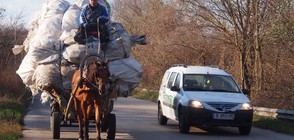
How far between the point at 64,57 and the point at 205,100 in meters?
4.38

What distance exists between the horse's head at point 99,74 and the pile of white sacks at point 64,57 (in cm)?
131

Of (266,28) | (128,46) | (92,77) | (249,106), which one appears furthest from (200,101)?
(266,28)

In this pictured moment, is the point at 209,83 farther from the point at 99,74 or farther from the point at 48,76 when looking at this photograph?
the point at 99,74

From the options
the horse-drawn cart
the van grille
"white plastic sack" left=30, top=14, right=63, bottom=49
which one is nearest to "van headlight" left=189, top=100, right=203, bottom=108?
the van grille

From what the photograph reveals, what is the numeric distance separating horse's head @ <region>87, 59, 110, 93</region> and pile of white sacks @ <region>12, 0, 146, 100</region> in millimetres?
1313

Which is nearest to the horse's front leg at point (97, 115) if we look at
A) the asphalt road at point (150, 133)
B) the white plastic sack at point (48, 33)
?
the white plastic sack at point (48, 33)

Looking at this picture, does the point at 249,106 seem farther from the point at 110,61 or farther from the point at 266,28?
the point at 266,28

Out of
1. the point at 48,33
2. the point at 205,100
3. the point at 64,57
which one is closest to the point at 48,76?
the point at 64,57

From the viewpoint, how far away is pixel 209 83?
18953 millimetres

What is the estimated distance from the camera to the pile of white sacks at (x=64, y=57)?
15.0 metres

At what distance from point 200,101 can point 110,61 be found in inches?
131

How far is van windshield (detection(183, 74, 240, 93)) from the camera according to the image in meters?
18.8

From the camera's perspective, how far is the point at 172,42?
119 ft

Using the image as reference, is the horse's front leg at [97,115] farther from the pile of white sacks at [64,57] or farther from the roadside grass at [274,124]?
the roadside grass at [274,124]
